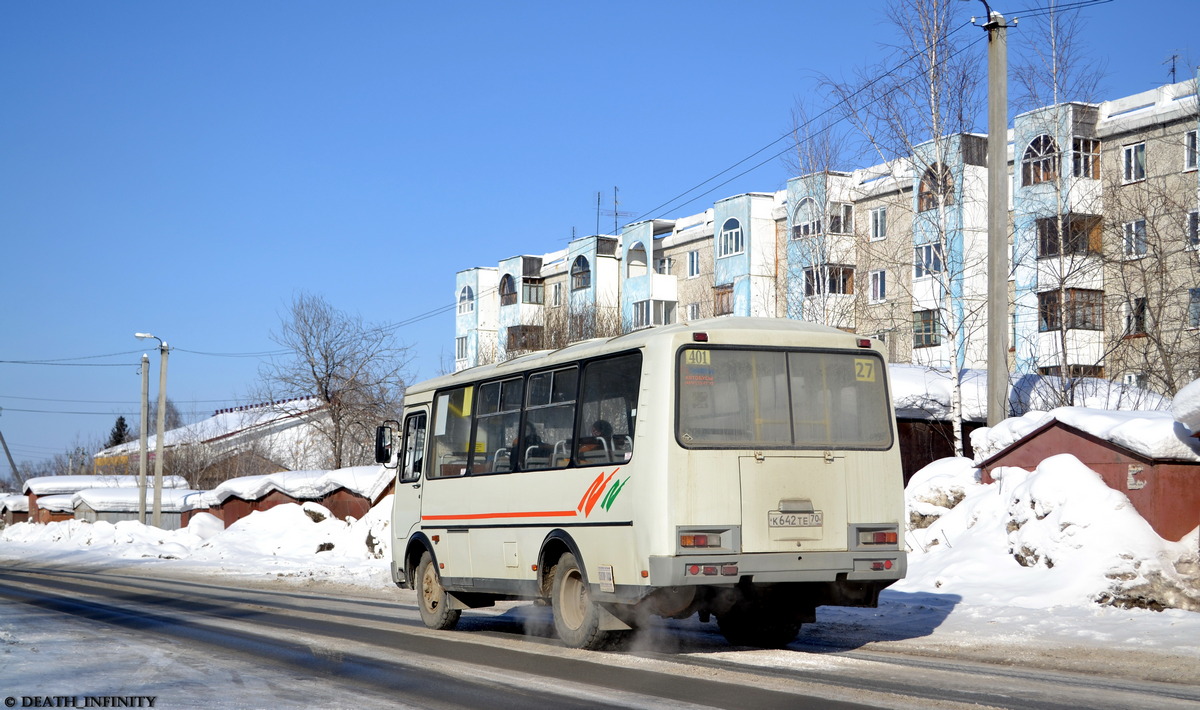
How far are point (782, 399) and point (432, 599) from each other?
5.89 meters

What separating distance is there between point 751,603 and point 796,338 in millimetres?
2439

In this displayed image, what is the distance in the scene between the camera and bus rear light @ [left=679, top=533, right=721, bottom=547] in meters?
10.4

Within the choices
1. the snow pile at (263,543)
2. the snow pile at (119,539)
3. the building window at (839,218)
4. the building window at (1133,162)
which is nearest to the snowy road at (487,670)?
the snow pile at (263,543)

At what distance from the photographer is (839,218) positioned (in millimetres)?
40906

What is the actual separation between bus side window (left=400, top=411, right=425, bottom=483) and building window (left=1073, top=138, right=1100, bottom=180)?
115 feet

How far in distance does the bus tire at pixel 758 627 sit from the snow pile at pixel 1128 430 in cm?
561

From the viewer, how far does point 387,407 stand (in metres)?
55.5

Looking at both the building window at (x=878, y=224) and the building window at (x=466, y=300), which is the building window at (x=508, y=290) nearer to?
the building window at (x=466, y=300)

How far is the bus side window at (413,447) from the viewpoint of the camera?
15.5 m

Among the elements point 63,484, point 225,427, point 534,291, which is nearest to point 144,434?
point 63,484

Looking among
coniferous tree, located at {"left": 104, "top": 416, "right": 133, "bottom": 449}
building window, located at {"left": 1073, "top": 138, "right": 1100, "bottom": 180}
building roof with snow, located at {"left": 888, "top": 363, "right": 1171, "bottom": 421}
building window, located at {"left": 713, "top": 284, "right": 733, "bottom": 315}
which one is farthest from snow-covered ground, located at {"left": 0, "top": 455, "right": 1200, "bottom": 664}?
coniferous tree, located at {"left": 104, "top": 416, "right": 133, "bottom": 449}

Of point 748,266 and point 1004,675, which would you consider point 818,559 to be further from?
point 748,266

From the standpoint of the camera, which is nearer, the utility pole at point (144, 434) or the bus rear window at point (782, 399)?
the bus rear window at point (782, 399)

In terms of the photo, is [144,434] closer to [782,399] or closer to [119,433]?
[782,399]
